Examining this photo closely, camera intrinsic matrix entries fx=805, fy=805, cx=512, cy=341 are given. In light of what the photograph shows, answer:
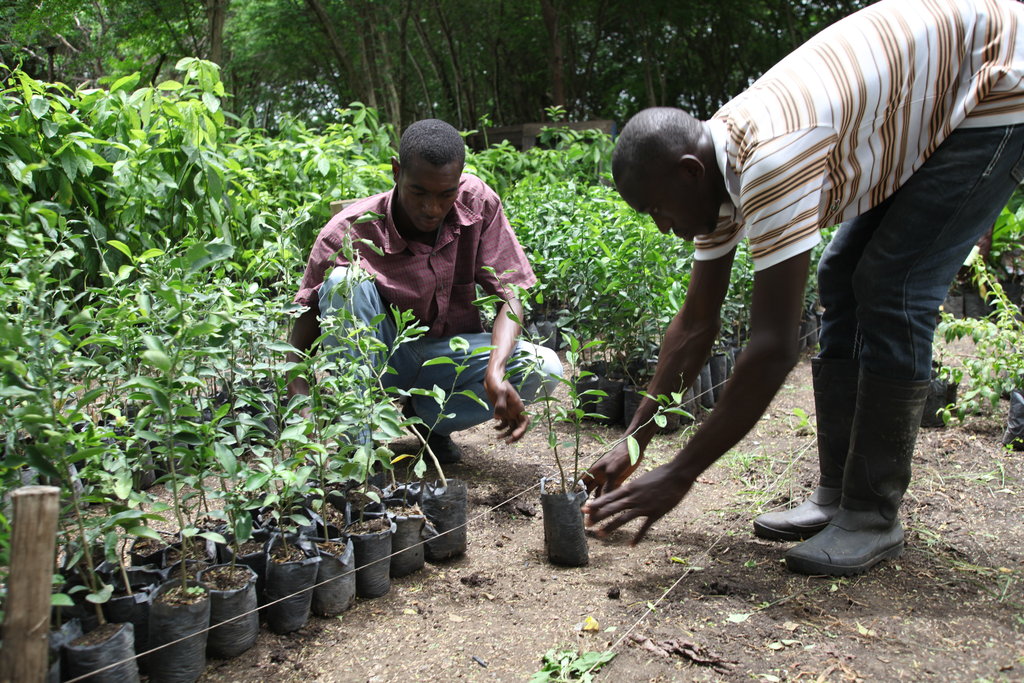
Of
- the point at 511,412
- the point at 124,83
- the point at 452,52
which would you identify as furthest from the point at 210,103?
the point at 452,52

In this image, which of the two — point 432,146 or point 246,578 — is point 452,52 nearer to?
point 432,146

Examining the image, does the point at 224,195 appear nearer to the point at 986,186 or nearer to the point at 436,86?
the point at 986,186

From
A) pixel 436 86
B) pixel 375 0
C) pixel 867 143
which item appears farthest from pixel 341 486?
pixel 436 86

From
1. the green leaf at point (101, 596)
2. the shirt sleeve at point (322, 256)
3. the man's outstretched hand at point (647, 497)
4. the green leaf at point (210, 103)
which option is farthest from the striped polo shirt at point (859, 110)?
the green leaf at point (210, 103)

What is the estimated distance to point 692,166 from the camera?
1.69m

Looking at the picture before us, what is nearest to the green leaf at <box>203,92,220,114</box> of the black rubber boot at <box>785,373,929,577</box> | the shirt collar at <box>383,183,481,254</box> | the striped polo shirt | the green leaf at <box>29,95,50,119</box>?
the green leaf at <box>29,95,50,119</box>

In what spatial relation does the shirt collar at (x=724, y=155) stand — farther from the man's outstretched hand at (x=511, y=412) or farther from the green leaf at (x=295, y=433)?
the green leaf at (x=295, y=433)

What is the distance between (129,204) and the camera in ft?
10.1

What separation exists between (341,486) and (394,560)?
0.32 metres

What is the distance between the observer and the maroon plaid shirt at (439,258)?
263cm

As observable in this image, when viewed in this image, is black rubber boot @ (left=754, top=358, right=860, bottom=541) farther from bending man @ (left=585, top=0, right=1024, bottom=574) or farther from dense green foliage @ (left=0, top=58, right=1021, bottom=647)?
dense green foliage @ (left=0, top=58, right=1021, bottom=647)

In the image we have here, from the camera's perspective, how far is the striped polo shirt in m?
1.60

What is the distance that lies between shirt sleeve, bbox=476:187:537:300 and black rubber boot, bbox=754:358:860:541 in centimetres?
101

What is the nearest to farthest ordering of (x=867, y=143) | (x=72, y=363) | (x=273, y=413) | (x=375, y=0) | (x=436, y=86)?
(x=72, y=363), (x=867, y=143), (x=273, y=413), (x=375, y=0), (x=436, y=86)
